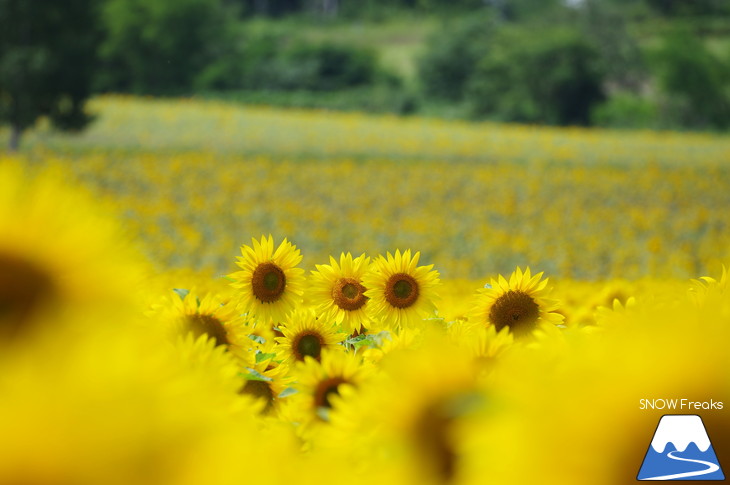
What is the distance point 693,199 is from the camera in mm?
10211

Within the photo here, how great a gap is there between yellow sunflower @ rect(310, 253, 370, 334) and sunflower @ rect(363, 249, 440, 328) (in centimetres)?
2

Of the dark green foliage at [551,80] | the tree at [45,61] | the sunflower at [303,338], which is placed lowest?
the sunflower at [303,338]

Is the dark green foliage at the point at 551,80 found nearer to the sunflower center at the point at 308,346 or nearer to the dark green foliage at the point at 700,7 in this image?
the dark green foliage at the point at 700,7

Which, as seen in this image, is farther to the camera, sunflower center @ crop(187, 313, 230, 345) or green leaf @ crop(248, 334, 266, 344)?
green leaf @ crop(248, 334, 266, 344)

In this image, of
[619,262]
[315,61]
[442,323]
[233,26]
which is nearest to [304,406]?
[442,323]

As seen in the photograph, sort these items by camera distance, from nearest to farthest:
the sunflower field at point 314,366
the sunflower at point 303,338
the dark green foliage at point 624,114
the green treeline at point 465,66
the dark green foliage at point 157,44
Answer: the sunflower field at point 314,366, the sunflower at point 303,338, the dark green foliage at point 624,114, the green treeline at point 465,66, the dark green foliage at point 157,44

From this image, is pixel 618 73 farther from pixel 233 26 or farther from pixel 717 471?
pixel 717 471

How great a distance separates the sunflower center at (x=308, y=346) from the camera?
3.11 ft

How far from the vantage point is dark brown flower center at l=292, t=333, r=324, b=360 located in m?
0.95

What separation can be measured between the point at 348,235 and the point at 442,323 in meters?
7.24

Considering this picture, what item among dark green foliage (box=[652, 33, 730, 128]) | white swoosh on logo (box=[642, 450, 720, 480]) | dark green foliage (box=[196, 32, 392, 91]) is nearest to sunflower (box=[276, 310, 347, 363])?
white swoosh on logo (box=[642, 450, 720, 480])

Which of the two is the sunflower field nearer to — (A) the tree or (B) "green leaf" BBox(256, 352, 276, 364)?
(B) "green leaf" BBox(256, 352, 276, 364)

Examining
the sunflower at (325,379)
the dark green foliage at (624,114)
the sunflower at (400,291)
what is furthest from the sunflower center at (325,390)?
the dark green foliage at (624,114)

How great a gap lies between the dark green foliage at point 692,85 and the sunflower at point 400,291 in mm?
27186
